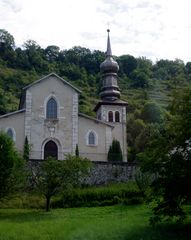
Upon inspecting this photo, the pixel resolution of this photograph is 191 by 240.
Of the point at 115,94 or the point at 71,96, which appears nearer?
the point at 71,96

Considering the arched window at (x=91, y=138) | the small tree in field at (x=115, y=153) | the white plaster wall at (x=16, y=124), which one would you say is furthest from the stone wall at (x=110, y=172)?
the white plaster wall at (x=16, y=124)

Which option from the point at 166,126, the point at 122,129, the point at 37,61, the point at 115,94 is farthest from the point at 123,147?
the point at 37,61

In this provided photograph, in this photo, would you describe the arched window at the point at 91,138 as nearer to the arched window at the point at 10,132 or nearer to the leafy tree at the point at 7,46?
the arched window at the point at 10,132

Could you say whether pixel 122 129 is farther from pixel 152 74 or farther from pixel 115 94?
pixel 152 74

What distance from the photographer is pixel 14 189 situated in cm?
2645

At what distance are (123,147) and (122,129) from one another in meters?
2.18

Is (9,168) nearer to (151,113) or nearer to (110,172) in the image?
(110,172)

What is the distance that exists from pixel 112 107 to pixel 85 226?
2860 cm

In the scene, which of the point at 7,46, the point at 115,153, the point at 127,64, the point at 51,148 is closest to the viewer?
the point at 115,153

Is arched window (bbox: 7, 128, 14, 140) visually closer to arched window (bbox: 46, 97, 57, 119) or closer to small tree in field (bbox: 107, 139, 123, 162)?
arched window (bbox: 46, 97, 57, 119)

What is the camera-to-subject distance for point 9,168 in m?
26.4

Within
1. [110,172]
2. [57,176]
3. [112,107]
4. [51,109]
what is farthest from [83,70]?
[57,176]

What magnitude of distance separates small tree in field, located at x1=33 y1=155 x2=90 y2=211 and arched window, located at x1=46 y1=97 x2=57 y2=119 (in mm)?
14705

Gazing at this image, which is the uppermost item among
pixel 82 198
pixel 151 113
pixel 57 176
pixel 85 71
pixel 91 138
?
pixel 85 71
